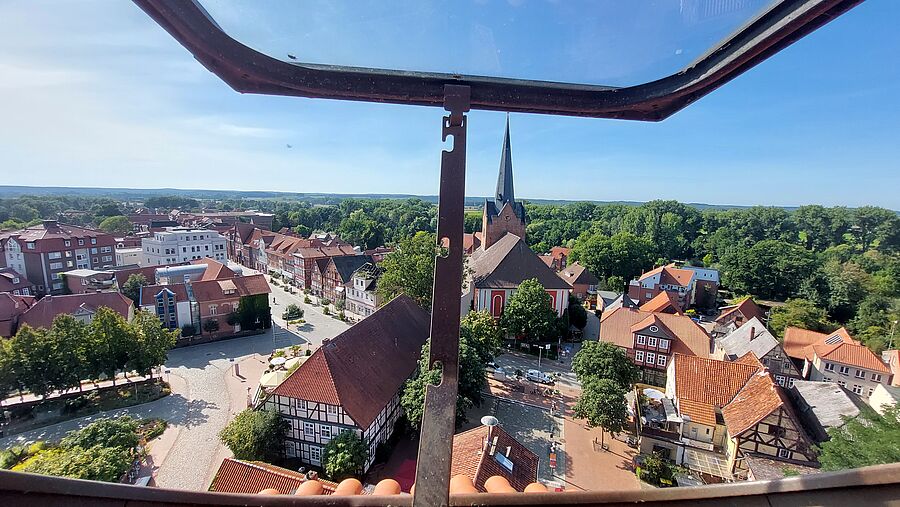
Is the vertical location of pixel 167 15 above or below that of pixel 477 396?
above

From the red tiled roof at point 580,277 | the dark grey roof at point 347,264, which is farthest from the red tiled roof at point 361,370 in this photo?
the red tiled roof at point 580,277

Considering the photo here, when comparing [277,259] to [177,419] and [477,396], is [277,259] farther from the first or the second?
[477,396]

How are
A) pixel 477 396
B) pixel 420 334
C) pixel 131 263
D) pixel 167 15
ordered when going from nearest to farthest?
1. pixel 167 15
2. pixel 477 396
3. pixel 420 334
4. pixel 131 263

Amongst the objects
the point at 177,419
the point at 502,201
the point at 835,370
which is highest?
the point at 502,201

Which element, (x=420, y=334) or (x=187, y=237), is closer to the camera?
(x=420, y=334)

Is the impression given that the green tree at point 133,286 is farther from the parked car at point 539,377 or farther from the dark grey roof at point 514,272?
the parked car at point 539,377

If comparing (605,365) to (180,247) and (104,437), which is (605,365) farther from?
(180,247)

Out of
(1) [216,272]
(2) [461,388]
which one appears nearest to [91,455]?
(2) [461,388]

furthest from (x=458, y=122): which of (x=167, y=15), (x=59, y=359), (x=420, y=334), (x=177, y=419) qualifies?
(x=59, y=359)
